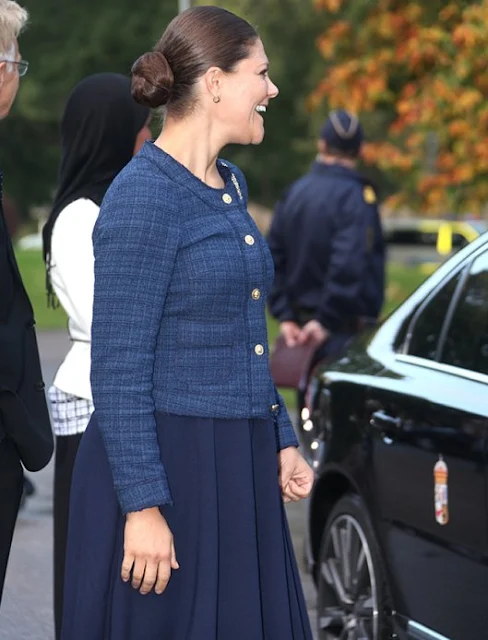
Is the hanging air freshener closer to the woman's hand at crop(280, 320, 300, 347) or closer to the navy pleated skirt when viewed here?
the navy pleated skirt

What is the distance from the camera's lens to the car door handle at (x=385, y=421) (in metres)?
5.02

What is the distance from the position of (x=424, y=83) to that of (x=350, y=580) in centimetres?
875

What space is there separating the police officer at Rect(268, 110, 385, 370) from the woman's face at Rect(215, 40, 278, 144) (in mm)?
5051

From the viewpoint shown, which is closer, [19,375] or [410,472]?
[19,375]

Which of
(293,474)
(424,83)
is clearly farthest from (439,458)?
(424,83)

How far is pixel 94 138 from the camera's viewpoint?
16.6 feet

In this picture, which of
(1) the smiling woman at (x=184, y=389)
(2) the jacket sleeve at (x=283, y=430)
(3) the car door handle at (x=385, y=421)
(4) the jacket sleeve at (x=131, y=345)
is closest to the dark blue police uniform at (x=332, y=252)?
(3) the car door handle at (x=385, y=421)

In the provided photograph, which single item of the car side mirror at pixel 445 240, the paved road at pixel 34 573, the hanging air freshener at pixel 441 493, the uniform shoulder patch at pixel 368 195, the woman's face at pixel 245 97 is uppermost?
the woman's face at pixel 245 97

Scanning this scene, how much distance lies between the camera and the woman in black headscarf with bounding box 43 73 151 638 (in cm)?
491

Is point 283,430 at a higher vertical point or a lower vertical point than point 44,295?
higher

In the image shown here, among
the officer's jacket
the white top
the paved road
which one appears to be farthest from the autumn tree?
the white top

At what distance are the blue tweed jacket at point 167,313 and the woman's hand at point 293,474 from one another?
20cm

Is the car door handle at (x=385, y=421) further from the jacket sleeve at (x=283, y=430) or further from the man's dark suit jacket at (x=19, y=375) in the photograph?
the man's dark suit jacket at (x=19, y=375)

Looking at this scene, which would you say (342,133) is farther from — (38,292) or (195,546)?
(38,292)
